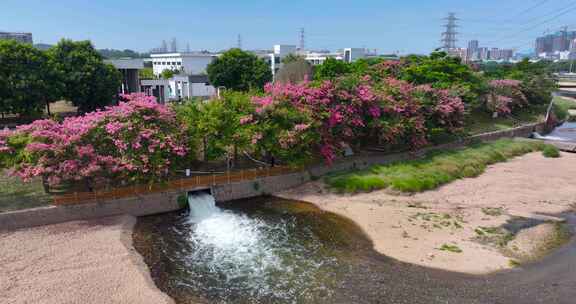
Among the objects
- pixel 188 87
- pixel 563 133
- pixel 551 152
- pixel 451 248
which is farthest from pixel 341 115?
pixel 563 133

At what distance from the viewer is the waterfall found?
86.5ft

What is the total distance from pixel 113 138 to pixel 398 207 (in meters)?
19.3

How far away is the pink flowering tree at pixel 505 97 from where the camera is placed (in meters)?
55.5

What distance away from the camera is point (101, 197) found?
24.6m

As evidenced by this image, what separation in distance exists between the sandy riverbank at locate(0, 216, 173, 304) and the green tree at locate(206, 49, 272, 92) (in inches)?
1622

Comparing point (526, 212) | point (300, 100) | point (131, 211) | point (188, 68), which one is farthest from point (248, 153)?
point (188, 68)

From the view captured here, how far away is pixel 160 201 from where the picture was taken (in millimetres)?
26672

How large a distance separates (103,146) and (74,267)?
8.11 meters

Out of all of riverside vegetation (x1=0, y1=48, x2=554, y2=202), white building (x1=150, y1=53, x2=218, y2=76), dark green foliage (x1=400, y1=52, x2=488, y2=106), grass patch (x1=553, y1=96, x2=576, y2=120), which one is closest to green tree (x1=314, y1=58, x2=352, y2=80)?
Result: dark green foliage (x1=400, y1=52, x2=488, y2=106)

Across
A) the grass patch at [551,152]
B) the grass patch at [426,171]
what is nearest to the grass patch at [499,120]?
the grass patch at [551,152]

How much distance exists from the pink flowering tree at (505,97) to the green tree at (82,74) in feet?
164

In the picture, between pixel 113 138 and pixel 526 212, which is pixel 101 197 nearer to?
pixel 113 138

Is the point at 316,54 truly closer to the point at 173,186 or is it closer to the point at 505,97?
the point at 505,97

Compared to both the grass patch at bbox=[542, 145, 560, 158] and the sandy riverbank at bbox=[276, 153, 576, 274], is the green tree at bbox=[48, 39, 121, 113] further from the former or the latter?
the grass patch at bbox=[542, 145, 560, 158]
